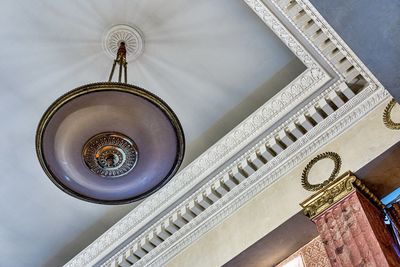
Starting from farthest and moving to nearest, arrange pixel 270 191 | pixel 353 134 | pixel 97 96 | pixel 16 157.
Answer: pixel 16 157, pixel 270 191, pixel 353 134, pixel 97 96

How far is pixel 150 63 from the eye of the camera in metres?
4.95

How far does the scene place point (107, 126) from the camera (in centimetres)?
353

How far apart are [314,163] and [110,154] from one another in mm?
1774

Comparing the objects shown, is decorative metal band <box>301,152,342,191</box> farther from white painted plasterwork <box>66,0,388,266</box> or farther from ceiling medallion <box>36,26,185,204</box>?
ceiling medallion <box>36,26,185,204</box>

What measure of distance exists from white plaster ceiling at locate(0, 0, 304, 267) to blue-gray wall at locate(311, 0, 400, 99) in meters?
2.67

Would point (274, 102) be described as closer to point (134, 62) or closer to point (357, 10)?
point (134, 62)

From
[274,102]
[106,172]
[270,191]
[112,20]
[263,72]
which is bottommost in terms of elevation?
[106,172]

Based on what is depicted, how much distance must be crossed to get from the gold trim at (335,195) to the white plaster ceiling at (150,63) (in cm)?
127

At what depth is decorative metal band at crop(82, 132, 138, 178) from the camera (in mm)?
3576

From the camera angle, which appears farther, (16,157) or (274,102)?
(16,157)

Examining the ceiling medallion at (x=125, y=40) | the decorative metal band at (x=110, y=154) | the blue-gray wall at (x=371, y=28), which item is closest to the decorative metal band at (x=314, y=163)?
the decorative metal band at (x=110, y=154)

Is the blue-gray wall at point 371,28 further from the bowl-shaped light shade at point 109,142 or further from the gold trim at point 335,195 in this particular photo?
the gold trim at point 335,195

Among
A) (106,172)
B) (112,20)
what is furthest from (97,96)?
(112,20)

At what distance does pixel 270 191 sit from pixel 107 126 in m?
1.79
